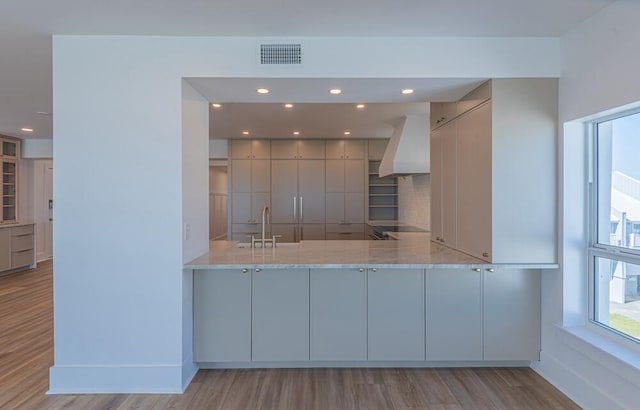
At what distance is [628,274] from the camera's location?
2.33 meters

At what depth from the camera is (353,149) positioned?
Answer: 23.9 feet

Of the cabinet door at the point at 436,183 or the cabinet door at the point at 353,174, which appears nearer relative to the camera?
the cabinet door at the point at 436,183

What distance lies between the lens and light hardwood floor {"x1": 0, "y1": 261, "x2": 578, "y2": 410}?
250cm

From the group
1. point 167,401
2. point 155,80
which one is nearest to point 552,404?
point 167,401

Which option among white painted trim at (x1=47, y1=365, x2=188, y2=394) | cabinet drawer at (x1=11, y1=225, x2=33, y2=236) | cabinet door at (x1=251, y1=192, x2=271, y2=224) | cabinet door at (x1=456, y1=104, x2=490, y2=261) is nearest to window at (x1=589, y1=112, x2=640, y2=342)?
cabinet door at (x1=456, y1=104, x2=490, y2=261)

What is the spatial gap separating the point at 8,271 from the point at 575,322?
839cm

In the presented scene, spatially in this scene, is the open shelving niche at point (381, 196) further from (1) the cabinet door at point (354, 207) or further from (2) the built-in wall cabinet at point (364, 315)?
(2) the built-in wall cabinet at point (364, 315)

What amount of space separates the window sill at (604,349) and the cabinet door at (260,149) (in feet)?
18.3

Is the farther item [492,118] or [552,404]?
[492,118]

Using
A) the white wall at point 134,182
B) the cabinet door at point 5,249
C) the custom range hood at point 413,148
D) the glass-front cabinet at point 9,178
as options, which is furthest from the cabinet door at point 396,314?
the glass-front cabinet at point 9,178

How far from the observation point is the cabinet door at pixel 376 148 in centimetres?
726

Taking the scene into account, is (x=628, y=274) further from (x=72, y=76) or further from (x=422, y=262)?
(x=72, y=76)

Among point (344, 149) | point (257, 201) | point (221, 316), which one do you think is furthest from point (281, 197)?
point (221, 316)

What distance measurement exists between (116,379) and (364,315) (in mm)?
1817
